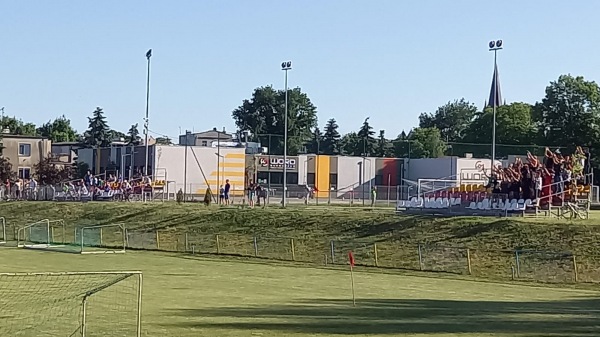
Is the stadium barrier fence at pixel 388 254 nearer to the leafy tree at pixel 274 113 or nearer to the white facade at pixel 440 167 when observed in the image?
the white facade at pixel 440 167

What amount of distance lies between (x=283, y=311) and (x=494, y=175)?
2923 centimetres

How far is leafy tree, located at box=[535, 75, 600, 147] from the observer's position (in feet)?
370

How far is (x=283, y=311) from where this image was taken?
24.7 m

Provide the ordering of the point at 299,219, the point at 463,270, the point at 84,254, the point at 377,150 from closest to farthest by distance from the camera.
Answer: the point at 463,270
the point at 84,254
the point at 299,219
the point at 377,150

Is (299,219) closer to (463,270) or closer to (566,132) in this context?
(463,270)

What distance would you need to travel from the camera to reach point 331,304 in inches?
1045

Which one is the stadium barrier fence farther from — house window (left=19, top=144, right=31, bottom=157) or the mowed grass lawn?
house window (left=19, top=144, right=31, bottom=157)

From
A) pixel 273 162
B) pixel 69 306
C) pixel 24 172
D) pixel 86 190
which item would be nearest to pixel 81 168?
pixel 24 172

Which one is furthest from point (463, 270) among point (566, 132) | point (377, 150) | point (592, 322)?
point (377, 150)

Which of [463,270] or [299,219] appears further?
[299,219]

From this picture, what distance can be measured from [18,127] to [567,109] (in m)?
91.6

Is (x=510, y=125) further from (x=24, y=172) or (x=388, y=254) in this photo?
(x=388, y=254)

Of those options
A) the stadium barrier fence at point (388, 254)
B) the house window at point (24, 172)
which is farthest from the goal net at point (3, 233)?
the house window at point (24, 172)

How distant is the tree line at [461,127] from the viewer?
113062mm
